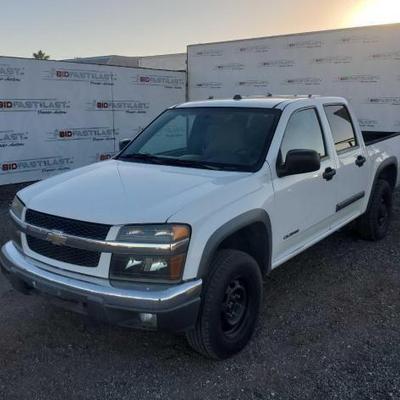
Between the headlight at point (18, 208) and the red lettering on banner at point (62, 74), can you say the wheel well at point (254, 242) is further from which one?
the red lettering on banner at point (62, 74)

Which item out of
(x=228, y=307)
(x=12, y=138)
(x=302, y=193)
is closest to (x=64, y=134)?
(x=12, y=138)

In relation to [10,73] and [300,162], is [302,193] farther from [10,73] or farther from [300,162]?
[10,73]

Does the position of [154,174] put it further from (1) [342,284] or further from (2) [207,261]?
(1) [342,284]

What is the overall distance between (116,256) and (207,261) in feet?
1.83

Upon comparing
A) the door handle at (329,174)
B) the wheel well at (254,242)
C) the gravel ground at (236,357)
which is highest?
the door handle at (329,174)

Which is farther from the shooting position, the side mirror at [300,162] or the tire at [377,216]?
the tire at [377,216]

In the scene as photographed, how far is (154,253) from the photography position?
2.80m

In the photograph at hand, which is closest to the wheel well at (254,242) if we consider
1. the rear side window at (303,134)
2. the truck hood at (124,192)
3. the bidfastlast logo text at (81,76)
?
the truck hood at (124,192)

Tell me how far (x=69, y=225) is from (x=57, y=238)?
4.9 inches

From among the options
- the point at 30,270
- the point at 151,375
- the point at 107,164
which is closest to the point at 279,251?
the point at 151,375

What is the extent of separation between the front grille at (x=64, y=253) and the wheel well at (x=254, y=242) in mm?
999

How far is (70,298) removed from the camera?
116 inches

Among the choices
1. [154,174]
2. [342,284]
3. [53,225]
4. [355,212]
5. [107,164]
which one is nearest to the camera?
[53,225]

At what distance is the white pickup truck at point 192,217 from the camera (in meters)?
2.82
